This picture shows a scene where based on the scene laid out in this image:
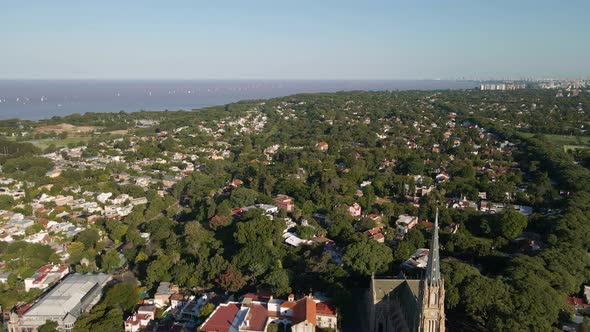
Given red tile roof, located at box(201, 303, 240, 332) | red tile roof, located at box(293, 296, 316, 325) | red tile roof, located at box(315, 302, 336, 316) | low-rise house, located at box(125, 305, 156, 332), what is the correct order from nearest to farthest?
red tile roof, located at box(293, 296, 316, 325) < red tile roof, located at box(201, 303, 240, 332) < red tile roof, located at box(315, 302, 336, 316) < low-rise house, located at box(125, 305, 156, 332)

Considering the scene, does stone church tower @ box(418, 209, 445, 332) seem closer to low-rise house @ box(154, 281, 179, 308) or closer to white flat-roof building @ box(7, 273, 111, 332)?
low-rise house @ box(154, 281, 179, 308)

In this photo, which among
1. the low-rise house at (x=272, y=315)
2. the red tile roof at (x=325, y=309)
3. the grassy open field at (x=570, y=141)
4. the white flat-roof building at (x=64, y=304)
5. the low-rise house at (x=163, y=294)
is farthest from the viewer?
the grassy open field at (x=570, y=141)

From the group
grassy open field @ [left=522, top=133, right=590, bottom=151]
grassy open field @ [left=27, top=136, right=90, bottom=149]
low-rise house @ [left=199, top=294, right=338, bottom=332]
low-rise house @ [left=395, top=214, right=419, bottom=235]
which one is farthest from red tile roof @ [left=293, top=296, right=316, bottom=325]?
grassy open field @ [left=27, top=136, right=90, bottom=149]

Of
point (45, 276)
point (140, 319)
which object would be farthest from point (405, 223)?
point (45, 276)

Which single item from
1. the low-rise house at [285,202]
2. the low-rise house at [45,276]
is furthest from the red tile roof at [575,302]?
the low-rise house at [45,276]

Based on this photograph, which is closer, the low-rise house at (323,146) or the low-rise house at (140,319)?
the low-rise house at (140,319)

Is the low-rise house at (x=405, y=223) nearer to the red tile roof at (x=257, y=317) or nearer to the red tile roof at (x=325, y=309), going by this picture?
the red tile roof at (x=325, y=309)
